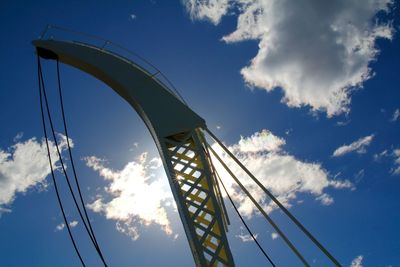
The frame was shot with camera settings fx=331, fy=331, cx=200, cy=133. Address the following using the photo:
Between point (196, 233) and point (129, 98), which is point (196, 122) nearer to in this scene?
point (129, 98)

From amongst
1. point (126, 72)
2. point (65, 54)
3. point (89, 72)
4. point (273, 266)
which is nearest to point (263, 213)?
point (273, 266)

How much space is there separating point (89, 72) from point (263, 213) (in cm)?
632

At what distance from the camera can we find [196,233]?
23.9ft

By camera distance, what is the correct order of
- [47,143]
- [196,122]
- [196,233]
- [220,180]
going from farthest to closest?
[47,143], [220,180], [196,122], [196,233]

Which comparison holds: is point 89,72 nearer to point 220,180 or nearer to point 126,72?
point 126,72

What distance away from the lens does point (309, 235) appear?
24.8ft

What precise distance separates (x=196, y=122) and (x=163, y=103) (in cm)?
102

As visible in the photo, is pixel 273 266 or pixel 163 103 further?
pixel 273 266

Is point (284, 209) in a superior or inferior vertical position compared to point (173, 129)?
inferior

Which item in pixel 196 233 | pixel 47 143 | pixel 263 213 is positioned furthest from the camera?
pixel 47 143

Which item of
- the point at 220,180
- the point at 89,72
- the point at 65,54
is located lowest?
the point at 220,180

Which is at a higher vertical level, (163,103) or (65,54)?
(65,54)

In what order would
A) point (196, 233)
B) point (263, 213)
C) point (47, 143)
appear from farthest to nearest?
point (47, 143)
point (263, 213)
point (196, 233)

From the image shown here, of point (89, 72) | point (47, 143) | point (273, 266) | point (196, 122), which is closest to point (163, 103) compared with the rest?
point (196, 122)
